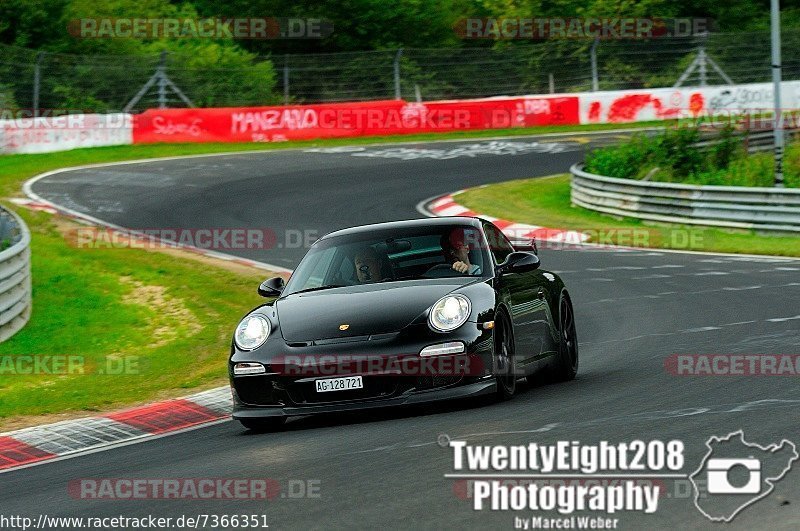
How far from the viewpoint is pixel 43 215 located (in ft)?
79.4

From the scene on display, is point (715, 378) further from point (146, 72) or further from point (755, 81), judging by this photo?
point (755, 81)

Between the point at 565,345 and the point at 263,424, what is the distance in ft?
8.59

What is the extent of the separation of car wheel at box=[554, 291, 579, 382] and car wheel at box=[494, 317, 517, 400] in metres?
1.10

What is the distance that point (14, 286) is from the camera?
1494cm

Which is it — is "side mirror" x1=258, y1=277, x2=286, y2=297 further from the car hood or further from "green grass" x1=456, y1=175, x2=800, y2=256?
"green grass" x1=456, y1=175, x2=800, y2=256

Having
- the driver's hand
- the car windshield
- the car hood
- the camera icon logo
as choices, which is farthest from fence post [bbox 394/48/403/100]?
the camera icon logo

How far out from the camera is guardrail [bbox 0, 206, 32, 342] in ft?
47.8

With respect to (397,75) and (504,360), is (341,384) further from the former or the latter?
(397,75)

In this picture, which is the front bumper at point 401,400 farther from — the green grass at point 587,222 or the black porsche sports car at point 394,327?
the green grass at point 587,222

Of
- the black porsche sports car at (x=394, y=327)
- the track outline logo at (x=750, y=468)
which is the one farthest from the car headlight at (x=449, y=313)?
the track outline logo at (x=750, y=468)

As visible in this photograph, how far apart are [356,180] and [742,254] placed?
11.5 meters

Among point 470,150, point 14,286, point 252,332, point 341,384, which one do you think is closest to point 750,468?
point 341,384

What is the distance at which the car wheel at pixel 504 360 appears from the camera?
9320 millimetres

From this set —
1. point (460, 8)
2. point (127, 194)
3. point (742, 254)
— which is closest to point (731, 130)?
point (742, 254)
